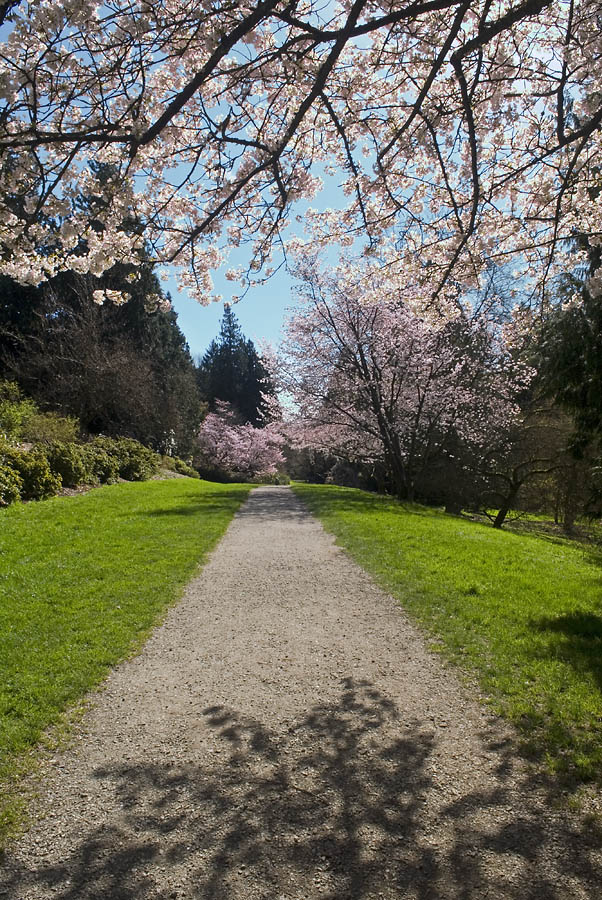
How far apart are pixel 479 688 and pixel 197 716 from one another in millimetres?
1888

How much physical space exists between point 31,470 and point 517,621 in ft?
31.8

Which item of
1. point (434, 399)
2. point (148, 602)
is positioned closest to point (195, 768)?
point (148, 602)

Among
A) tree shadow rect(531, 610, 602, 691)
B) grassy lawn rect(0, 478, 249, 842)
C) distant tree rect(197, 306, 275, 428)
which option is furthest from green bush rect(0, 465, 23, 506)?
distant tree rect(197, 306, 275, 428)

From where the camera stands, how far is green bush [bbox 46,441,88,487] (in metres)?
12.5

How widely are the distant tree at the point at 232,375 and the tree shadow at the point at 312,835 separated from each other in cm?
4769

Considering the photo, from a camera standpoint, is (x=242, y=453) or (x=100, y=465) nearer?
(x=100, y=465)

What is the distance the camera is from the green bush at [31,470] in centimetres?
1055

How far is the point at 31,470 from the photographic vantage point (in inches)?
427

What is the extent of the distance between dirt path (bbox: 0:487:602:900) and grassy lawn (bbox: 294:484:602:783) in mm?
300

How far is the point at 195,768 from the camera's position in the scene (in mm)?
2725

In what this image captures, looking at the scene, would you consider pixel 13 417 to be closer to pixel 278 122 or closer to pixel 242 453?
pixel 278 122

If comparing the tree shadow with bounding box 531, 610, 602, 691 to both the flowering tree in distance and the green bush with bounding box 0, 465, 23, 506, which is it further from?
the green bush with bounding box 0, 465, 23, 506

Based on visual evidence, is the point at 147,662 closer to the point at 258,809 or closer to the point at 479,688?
the point at 258,809

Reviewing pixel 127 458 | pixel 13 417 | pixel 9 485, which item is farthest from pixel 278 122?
pixel 127 458
